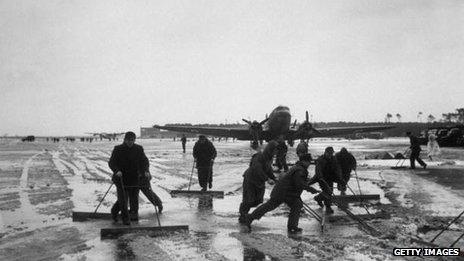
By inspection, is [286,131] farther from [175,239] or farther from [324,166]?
[175,239]

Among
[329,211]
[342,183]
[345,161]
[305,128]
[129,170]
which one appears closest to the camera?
[129,170]

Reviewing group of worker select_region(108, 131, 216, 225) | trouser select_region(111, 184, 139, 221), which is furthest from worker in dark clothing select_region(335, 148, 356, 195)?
trouser select_region(111, 184, 139, 221)

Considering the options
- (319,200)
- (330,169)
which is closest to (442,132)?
(330,169)

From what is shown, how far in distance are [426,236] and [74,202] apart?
29.3ft

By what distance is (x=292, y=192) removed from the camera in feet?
26.7

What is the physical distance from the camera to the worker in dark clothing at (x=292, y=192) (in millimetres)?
7973

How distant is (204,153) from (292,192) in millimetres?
6162

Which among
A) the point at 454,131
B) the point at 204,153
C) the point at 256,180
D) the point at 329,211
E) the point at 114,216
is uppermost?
the point at 454,131

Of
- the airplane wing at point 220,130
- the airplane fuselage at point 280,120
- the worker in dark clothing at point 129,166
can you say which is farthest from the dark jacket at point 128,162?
the airplane wing at point 220,130

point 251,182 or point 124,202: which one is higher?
point 251,182

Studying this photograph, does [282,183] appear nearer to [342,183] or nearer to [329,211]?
[329,211]

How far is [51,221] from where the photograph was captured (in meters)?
9.03

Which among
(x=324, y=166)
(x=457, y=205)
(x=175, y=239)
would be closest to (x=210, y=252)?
(x=175, y=239)

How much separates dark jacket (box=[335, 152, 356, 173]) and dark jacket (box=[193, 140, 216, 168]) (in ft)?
13.7
